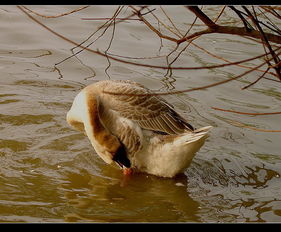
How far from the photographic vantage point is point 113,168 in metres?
6.66

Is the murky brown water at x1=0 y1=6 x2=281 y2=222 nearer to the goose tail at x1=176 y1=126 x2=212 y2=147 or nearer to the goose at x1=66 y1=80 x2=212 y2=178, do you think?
the goose at x1=66 y1=80 x2=212 y2=178

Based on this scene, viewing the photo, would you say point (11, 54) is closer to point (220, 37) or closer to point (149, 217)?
point (220, 37)

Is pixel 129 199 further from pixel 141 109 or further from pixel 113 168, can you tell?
pixel 141 109

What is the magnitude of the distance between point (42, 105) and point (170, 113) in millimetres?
2010

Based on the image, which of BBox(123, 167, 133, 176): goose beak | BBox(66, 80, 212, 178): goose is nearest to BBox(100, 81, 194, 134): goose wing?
BBox(66, 80, 212, 178): goose

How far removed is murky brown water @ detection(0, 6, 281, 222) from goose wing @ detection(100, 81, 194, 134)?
571mm

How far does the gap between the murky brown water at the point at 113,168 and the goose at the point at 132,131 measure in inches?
9.2

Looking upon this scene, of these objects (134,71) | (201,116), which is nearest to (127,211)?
(201,116)

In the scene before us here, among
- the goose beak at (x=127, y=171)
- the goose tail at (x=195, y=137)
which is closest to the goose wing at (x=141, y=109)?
the goose tail at (x=195, y=137)

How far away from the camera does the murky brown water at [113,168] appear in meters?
5.55

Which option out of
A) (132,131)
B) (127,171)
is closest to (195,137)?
(132,131)

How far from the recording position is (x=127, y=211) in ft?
17.8

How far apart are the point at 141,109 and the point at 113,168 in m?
0.77

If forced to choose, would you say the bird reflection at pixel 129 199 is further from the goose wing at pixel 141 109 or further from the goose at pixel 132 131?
the goose wing at pixel 141 109
